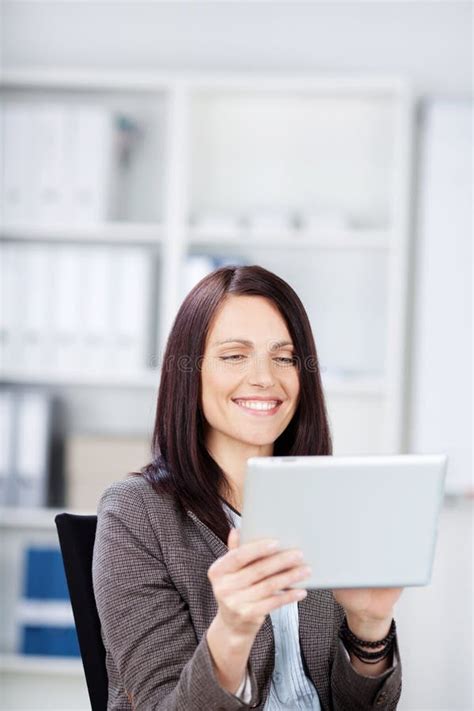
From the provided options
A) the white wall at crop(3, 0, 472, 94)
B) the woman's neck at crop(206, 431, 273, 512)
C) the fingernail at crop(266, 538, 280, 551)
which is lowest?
the fingernail at crop(266, 538, 280, 551)

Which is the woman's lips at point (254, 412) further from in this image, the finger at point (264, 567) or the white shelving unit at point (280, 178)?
the white shelving unit at point (280, 178)

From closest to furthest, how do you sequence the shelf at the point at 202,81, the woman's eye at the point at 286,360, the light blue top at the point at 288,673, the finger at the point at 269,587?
the finger at the point at 269,587
the light blue top at the point at 288,673
the woman's eye at the point at 286,360
the shelf at the point at 202,81

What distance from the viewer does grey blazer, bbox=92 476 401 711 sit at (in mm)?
1311

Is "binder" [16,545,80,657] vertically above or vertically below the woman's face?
below

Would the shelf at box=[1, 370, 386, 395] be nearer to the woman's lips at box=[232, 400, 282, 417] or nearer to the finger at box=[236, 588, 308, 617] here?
the woman's lips at box=[232, 400, 282, 417]

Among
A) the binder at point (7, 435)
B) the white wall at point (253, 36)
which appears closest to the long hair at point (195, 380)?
the binder at point (7, 435)

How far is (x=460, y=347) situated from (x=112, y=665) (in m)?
1.94

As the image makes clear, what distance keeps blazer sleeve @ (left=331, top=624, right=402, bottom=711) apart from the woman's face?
34 cm

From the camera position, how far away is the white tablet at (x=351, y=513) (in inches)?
44.8

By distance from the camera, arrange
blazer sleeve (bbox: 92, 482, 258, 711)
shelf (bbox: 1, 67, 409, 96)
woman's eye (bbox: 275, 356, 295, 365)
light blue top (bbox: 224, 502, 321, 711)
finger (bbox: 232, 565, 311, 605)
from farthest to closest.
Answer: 1. shelf (bbox: 1, 67, 409, 96)
2. woman's eye (bbox: 275, 356, 295, 365)
3. light blue top (bbox: 224, 502, 321, 711)
4. blazer sleeve (bbox: 92, 482, 258, 711)
5. finger (bbox: 232, 565, 311, 605)

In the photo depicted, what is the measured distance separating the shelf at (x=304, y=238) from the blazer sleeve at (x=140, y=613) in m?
1.75

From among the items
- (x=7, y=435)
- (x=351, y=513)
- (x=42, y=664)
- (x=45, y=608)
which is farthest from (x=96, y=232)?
(x=351, y=513)

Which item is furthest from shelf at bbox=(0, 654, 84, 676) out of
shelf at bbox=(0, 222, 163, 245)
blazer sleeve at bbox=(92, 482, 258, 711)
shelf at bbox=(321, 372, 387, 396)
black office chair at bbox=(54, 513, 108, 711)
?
blazer sleeve at bbox=(92, 482, 258, 711)

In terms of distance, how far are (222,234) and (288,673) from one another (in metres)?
1.85
